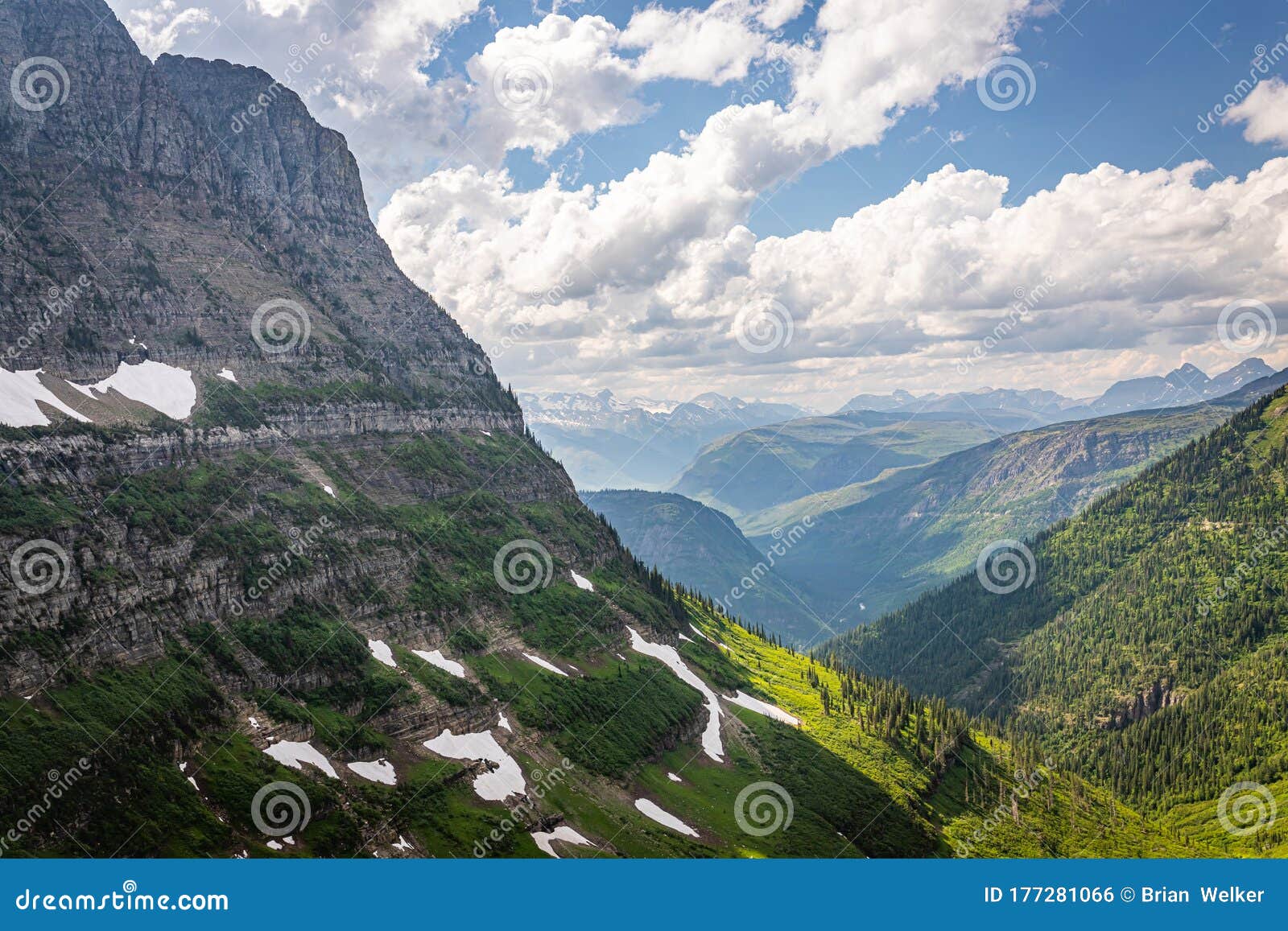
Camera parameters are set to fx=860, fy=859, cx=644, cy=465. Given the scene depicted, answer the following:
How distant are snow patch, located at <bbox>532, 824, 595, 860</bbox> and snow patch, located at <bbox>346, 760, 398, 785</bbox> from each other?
20.0 meters

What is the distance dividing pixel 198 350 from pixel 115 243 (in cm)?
2800

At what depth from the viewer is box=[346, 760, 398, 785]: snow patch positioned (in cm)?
11019

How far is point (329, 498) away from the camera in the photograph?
15875cm

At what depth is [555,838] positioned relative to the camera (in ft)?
373

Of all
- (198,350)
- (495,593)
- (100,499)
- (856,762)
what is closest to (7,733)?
(100,499)

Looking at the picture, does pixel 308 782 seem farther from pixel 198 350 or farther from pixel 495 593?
pixel 198 350

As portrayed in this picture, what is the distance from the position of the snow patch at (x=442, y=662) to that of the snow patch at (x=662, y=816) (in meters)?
35.7

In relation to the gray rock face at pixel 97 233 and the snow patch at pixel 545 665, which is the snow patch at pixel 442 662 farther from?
→ the gray rock face at pixel 97 233

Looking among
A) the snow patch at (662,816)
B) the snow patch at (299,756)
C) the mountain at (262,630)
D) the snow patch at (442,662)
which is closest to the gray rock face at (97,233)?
the mountain at (262,630)

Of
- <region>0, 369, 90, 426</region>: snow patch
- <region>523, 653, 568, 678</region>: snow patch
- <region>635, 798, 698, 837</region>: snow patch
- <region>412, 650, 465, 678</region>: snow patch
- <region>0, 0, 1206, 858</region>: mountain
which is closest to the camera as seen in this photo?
<region>0, 0, 1206, 858</region>: mountain

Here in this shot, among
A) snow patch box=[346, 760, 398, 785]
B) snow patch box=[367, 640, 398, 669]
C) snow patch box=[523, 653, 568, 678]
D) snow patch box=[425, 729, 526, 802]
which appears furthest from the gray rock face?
snow patch box=[425, 729, 526, 802]

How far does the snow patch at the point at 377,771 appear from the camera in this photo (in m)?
110

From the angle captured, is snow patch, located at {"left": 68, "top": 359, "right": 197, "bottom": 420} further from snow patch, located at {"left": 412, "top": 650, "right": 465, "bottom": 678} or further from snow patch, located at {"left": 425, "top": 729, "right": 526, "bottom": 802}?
snow patch, located at {"left": 425, "top": 729, "right": 526, "bottom": 802}

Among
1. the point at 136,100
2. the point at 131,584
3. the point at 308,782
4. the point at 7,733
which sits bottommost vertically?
the point at 308,782
